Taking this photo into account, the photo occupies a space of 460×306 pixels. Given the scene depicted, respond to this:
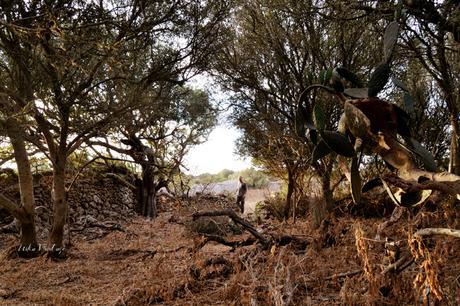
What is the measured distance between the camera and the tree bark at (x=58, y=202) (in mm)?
6602

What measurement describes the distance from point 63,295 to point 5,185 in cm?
736

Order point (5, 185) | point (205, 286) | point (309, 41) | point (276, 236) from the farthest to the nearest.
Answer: point (5, 185), point (309, 41), point (276, 236), point (205, 286)

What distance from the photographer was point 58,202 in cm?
669

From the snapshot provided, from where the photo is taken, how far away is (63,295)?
4.05m

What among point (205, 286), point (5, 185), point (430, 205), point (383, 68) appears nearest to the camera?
point (383, 68)

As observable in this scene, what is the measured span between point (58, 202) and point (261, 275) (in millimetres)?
4758

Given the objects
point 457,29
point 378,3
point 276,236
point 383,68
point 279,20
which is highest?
point 279,20

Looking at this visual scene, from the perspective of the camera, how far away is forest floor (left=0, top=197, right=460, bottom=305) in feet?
8.99

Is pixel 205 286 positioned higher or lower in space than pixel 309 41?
lower

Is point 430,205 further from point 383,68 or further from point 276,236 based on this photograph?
point 383,68

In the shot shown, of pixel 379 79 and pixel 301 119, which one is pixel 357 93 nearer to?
pixel 379 79

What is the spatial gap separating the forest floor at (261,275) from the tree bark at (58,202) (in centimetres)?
44

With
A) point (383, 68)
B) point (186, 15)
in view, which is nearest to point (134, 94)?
point (186, 15)

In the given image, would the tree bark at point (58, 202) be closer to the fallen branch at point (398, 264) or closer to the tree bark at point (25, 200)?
the tree bark at point (25, 200)
